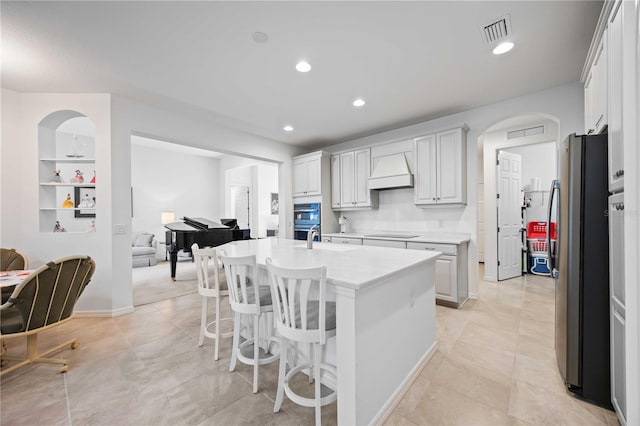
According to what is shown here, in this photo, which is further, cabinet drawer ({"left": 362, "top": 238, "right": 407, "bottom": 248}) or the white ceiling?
cabinet drawer ({"left": 362, "top": 238, "right": 407, "bottom": 248})

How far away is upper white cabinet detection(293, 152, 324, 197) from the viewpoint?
522cm

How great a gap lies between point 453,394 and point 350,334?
1069 mm

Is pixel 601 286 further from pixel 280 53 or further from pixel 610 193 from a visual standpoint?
pixel 280 53

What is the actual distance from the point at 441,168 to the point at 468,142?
0.54 meters

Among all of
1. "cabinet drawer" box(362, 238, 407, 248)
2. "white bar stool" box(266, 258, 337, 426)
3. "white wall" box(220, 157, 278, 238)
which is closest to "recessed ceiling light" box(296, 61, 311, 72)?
"white bar stool" box(266, 258, 337, 426)

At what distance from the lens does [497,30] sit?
7.06 feet

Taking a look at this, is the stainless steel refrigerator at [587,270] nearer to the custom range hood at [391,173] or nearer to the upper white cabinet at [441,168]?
the upper white cabinet at [441,168]

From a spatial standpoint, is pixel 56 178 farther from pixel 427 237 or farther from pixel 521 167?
pixel 521 167

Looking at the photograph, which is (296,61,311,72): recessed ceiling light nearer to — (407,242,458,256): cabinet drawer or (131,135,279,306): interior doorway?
(407,242,458,256): cabinet drawer

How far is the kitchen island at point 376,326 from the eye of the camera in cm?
139

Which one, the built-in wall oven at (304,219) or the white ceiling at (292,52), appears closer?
the white ceiling at (292,52)

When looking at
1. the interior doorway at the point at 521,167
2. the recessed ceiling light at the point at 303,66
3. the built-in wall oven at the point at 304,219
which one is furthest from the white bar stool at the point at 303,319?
the interior doorway at the point at 521,167

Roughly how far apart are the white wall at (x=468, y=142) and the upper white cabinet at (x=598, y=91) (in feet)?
2.86

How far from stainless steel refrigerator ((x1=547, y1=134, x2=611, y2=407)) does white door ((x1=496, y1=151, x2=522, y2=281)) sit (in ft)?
11.2
